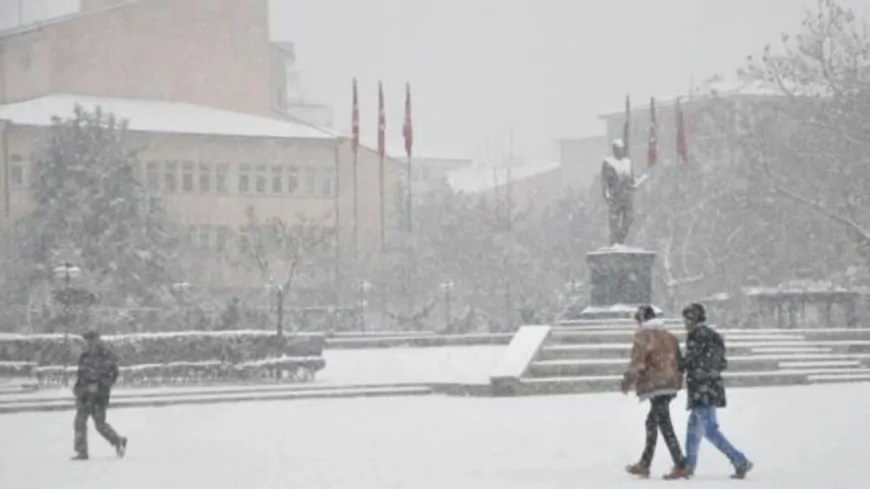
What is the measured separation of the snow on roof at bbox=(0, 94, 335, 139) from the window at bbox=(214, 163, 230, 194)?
135 centimetres

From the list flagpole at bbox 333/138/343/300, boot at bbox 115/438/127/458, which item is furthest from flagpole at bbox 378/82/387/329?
boot at bbox 115/438/127/458

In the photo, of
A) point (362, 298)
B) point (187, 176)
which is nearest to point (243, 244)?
point (187, 176)

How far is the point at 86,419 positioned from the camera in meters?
15.7

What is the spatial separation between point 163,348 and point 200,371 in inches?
27.9

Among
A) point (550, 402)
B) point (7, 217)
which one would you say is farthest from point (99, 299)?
point (550, 402)

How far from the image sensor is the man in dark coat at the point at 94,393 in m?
15.7

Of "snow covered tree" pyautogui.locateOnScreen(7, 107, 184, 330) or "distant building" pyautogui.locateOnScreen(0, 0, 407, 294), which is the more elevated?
"distant building" pyautogui.locateOnScreen(0, 0, 407, 294)

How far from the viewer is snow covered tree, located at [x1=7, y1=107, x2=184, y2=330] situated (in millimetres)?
46062

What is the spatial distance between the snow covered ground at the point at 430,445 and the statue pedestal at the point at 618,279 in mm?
6483

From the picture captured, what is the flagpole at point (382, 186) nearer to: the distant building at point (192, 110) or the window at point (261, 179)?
the distant building at point (192, 110)

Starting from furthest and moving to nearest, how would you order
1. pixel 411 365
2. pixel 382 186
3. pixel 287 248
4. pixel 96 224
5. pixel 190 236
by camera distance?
pixel 190 236, pixel 287 248, pixel 382 186, pixel 96 224, pixel 411 365

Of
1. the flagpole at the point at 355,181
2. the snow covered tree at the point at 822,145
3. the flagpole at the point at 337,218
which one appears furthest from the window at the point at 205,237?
the snow covered tree at the point at 822,145

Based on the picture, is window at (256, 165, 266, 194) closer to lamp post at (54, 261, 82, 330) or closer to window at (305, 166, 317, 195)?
window at (305, 166, 317, 195)

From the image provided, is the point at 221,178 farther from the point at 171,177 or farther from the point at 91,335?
the point at 91,335
